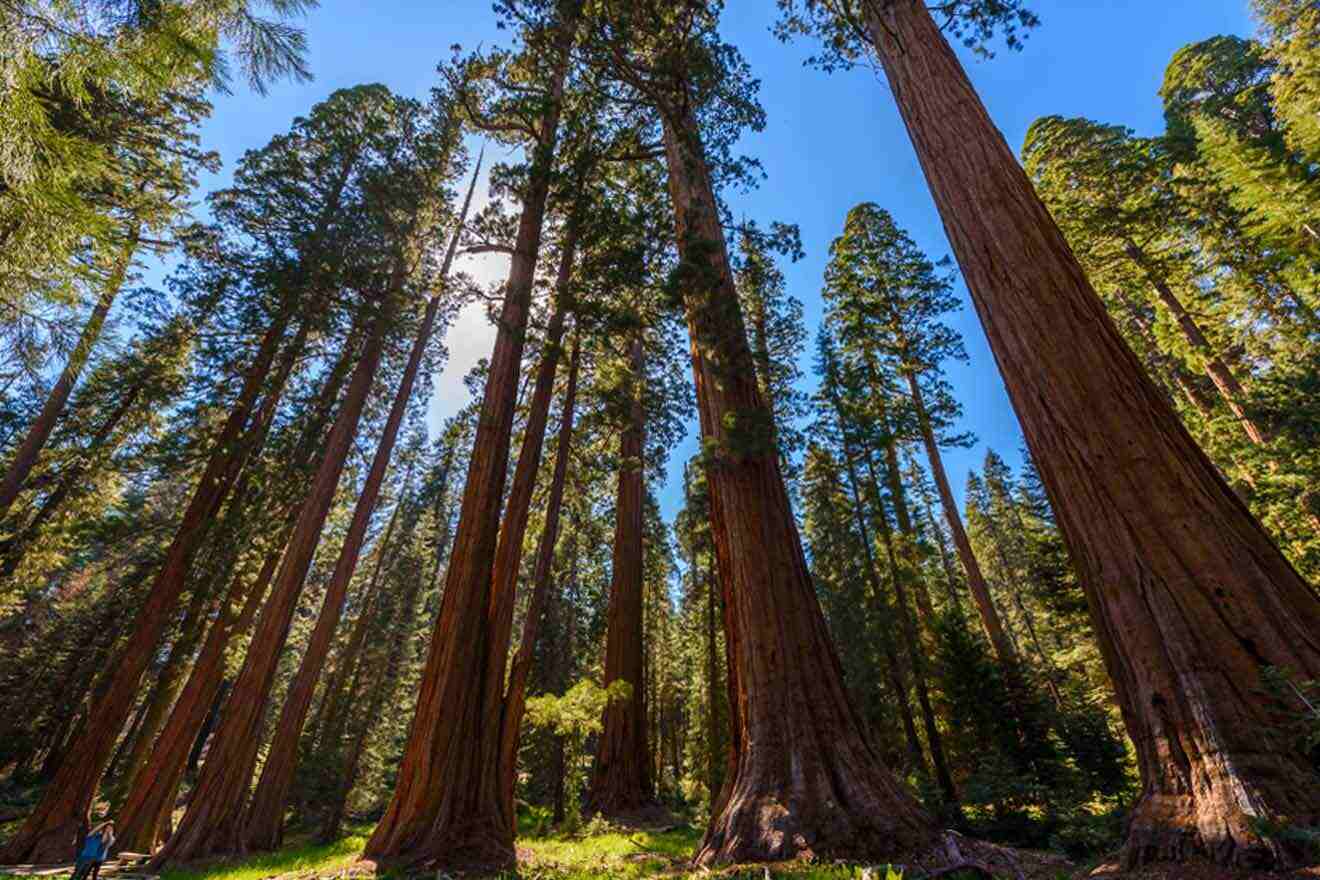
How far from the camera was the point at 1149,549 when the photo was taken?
287 cm

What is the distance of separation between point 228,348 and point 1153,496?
57.0ft

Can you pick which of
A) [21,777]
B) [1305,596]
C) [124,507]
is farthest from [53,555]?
[1305,596]

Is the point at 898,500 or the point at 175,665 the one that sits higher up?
the point at 898,500

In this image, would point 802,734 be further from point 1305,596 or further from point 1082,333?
point 1082,333

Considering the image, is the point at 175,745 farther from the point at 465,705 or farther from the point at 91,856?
the point at 465,705

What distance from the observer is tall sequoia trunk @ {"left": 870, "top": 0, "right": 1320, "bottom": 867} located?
7.52 feet

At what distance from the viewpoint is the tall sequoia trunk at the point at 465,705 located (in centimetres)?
609

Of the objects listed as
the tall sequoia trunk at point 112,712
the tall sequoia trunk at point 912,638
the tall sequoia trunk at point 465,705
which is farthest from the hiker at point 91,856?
the tall sequoia trunk at point 912,638

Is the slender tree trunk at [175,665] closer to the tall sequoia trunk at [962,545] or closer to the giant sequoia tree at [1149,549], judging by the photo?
the giant sequoia tree at [1149,549]

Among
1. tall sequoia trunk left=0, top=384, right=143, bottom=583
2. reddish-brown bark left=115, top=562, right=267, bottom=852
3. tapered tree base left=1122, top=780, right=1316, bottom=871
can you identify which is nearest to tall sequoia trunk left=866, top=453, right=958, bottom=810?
tapered tree base left=1122, top=780, right=1316, bottom=871

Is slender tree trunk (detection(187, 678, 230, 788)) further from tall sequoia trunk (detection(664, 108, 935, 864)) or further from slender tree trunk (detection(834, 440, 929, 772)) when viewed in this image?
tall sequoia trunk (detection(664, 108, 935, 864))

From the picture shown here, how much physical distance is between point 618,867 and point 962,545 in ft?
36.8

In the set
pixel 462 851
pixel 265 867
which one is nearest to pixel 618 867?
pixel 462 851

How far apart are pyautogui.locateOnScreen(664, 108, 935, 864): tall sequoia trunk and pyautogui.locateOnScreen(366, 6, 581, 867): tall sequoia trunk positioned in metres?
3.41
